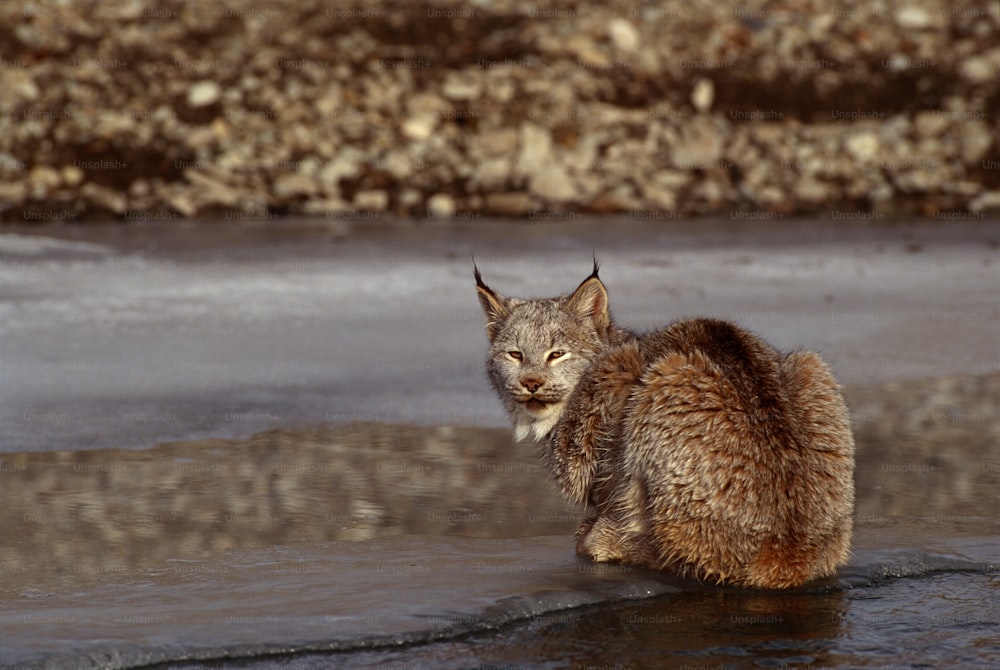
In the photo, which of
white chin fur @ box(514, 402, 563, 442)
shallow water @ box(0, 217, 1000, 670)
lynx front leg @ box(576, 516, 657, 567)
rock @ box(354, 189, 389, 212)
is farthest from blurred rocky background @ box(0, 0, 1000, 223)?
lynx front leg @ box(576, 516, 657, 567)

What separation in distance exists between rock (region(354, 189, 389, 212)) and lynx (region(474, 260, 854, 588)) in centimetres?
942

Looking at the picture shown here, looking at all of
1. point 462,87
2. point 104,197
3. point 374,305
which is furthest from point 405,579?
point 462,87

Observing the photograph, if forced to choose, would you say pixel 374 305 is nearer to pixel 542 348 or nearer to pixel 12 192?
pixel 542 348

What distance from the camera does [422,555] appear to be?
5.29 metres

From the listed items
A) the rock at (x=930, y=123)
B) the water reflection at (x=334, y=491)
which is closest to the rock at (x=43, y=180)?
the water reflection at (x=334, y=491)

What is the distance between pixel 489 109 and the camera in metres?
15.7

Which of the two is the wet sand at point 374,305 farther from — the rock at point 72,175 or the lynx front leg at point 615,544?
the lynx front leg at point 615,544

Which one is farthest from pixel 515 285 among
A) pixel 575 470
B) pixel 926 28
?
pixel 926 28

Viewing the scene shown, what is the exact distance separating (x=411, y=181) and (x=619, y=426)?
1002 cm

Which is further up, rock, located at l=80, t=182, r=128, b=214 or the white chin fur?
rock, located at l=80, t=182, r=128, b=214

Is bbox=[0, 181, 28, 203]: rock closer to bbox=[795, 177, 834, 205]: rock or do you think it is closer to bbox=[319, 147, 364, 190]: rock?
bbox=[319, 147, 364, 190]: rock

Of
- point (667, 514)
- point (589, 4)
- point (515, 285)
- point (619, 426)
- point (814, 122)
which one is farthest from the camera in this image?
point (589, 4)

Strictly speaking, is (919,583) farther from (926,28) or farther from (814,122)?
(926,28)

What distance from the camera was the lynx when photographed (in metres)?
4.82
